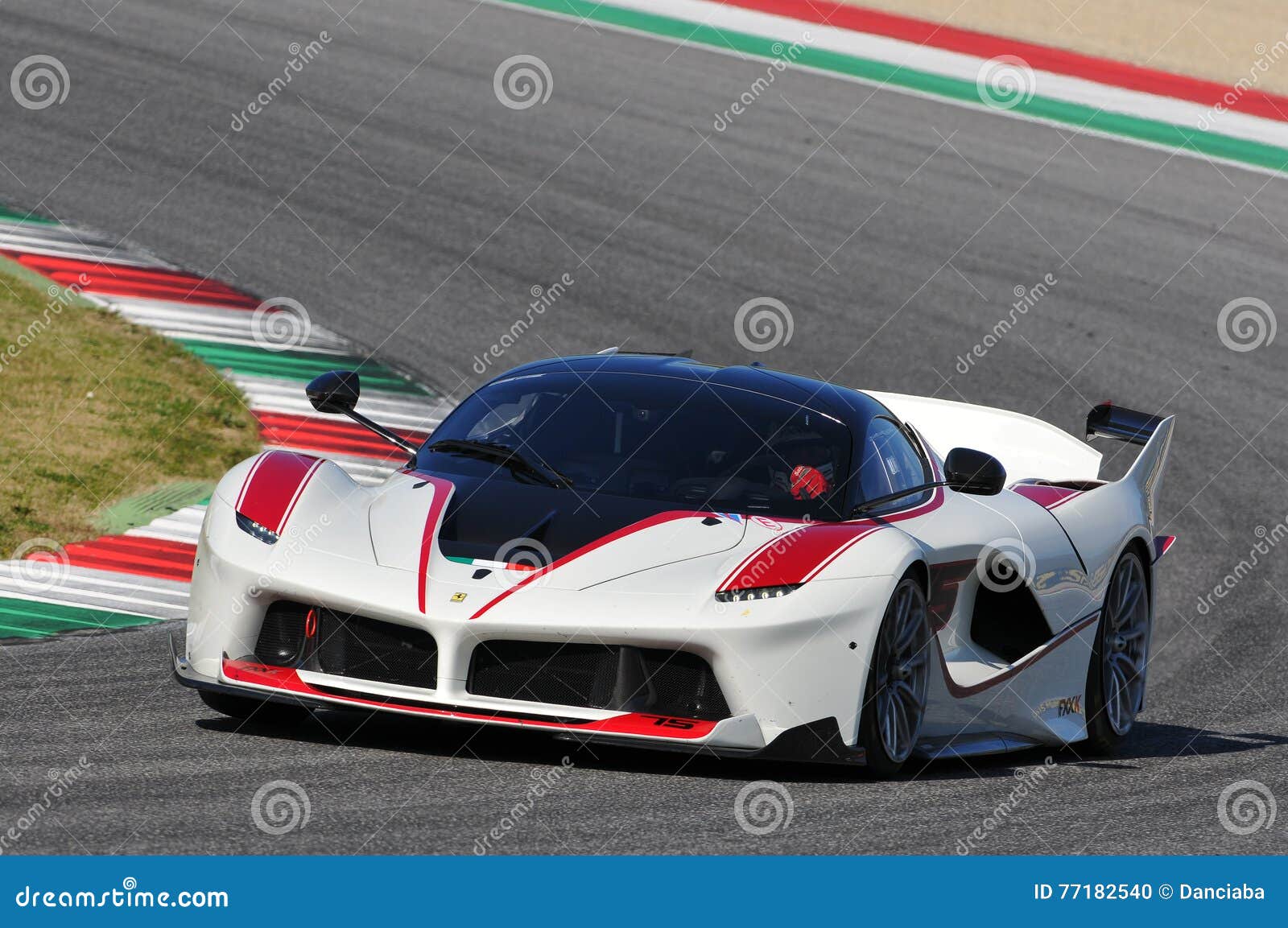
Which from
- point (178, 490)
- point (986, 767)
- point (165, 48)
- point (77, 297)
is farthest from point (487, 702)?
point (165, 48)

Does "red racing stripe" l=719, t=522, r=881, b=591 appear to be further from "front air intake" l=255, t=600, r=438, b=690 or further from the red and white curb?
the red and white curb

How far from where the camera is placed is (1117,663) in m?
7.74

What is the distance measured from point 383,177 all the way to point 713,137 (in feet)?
11.2

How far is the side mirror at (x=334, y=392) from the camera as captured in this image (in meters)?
7.03

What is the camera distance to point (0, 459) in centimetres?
1034

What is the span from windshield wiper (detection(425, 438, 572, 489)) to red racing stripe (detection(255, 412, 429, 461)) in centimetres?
465

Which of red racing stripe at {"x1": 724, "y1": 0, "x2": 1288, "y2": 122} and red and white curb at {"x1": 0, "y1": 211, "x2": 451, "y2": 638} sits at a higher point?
red racing stripe at {"x1": 724, "y1": 0, "x2": 1288, "y2": 122}

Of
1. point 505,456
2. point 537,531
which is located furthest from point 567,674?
point 505,456

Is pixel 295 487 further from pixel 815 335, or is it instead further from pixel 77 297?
pixel 815 335

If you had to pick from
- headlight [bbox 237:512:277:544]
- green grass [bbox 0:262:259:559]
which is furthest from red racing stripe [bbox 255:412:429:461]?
headlight [bbox 237:512:277:544]

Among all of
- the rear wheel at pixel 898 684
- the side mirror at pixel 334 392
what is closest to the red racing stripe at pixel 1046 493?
the rear wheel at pixel 898 684

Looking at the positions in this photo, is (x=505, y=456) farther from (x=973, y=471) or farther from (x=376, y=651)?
(x=973, y=471)

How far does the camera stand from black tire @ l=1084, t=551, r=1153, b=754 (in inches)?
297

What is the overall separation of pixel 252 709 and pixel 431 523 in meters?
0.95
